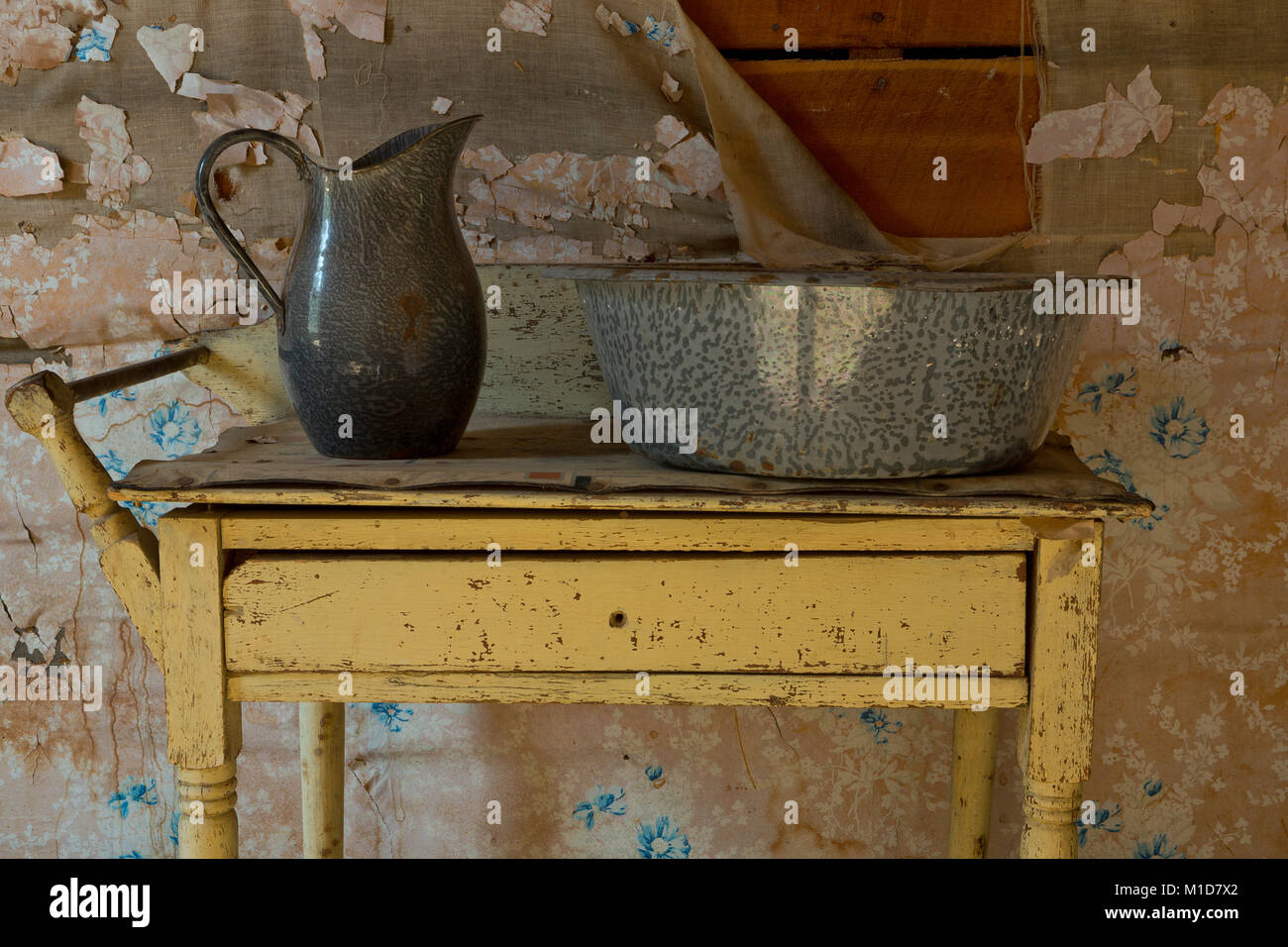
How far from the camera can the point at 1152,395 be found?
1085mm

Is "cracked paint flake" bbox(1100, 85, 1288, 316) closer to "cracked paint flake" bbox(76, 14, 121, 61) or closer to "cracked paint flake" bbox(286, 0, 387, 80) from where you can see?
"cracked paint flake" bbox(286, 0, 387, 80)

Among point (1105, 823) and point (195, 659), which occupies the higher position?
point (195, 659)

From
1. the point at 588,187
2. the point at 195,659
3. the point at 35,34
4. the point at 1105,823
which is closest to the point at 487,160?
the point at 588,187

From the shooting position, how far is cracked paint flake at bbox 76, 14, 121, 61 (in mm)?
1043

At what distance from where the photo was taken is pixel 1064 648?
0.71 meters

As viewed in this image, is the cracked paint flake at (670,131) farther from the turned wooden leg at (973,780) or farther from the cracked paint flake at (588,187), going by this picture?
the turned wooden leg at (973,780)

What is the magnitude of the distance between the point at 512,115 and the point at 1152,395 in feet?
2.17

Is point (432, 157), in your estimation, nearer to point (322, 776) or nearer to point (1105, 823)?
point (322, 776)

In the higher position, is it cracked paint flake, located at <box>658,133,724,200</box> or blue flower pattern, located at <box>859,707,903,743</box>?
cracked paint flake, located at <box>658,133,724,200</box>

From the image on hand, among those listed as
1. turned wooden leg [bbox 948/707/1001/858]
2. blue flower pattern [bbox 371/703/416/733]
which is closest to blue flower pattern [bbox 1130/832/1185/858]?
turned wooden leg [bbox 948/707/1001/858]

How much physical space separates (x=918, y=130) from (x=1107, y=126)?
0.56 ft

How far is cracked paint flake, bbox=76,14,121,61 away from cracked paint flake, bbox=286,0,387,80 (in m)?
Answer: 0.17

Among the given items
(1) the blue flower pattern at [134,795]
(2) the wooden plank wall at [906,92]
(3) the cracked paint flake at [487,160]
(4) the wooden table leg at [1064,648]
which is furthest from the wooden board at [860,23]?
(1) the blue flower pattern at [134,795]
